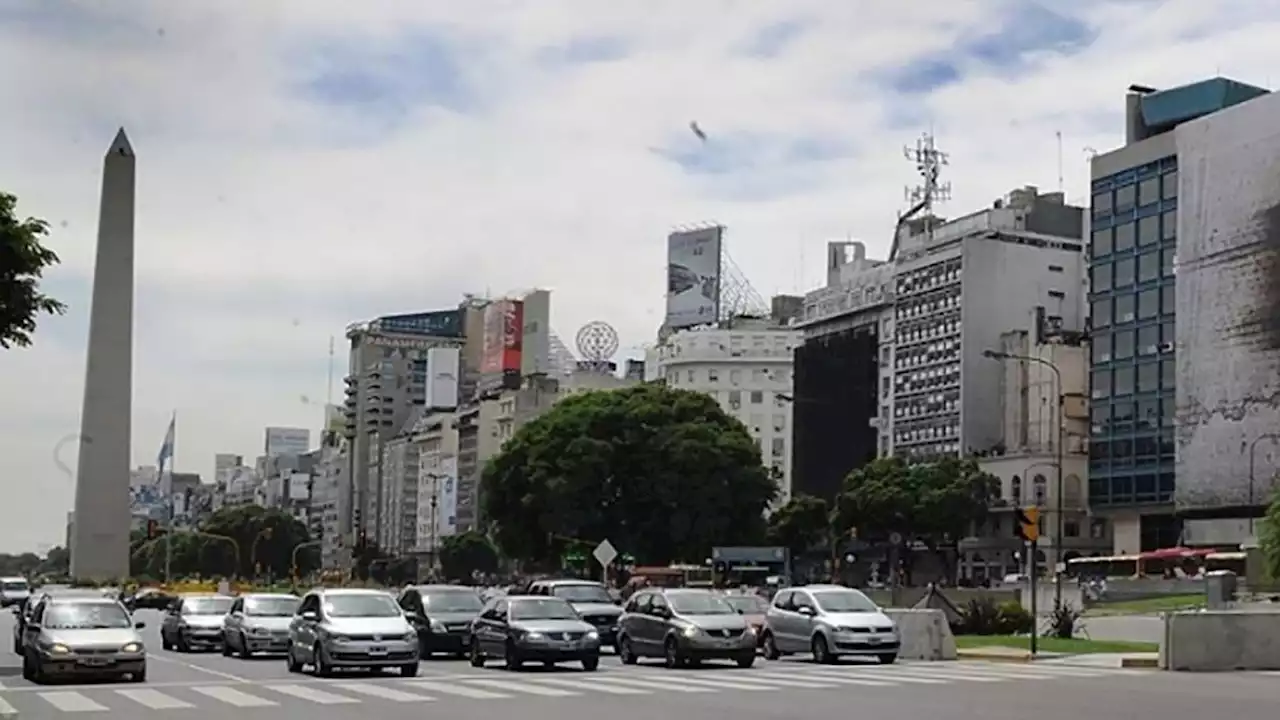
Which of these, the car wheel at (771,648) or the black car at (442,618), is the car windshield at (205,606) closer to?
the black car at (442,618)

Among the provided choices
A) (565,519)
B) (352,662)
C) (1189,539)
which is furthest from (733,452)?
(352,662)

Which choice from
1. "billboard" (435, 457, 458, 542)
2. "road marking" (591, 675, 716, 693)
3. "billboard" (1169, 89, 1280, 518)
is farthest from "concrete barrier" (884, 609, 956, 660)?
"billboard" (435, 457, 458, 542)

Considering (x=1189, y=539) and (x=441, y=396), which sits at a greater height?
(x=441, y=396)

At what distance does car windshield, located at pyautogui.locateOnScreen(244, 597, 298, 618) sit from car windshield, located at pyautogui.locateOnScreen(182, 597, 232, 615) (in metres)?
3.79

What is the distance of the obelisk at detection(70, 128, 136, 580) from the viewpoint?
64.9 meters

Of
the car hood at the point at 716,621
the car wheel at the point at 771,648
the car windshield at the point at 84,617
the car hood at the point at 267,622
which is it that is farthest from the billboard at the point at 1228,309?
the car windshield at the point at 84,617

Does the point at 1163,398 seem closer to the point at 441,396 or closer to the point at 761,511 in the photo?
the point at 761,511

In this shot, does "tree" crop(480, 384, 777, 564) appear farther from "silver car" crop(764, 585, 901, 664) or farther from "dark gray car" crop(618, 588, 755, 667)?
"dark gray car" crop(618, 588, 755, 667)

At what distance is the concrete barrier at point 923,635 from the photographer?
33.1 m

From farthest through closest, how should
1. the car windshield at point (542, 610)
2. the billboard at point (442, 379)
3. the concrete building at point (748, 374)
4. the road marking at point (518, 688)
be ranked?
the billboard at point (442, 379)
the concrete building at point (748, 374)
the car windshield at point (542, 610)
the road marking at point (518, 688)

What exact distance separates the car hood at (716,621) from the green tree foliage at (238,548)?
444 feet

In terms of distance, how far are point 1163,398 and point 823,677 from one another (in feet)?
233

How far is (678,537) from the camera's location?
75.0 m

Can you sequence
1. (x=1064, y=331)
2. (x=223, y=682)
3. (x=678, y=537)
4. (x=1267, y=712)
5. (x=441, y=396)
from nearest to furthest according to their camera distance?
(x=1267, y=712) → (x=223, y=682) → (x=678, y=537) → (x=1064, y=331) → (x=441, y=396)
